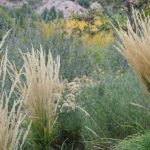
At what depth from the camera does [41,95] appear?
3.60 m

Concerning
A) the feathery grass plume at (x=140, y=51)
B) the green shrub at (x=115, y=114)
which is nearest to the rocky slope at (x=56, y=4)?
the green shrub at (x=115, y=114)

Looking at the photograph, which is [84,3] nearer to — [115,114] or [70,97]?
[70,97]

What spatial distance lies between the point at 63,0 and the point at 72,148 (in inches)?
523

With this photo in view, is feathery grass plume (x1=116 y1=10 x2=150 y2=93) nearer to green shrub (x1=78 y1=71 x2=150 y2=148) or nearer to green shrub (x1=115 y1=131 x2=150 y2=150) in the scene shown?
green shrub (x1=115 y1=131 x2=150 y2=150)

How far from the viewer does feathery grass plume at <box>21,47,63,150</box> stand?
11.5ft

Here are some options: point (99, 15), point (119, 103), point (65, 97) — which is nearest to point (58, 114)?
point (65, 97)

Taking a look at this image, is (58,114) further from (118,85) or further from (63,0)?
(63,0)

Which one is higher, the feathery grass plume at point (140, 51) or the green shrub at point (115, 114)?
the feathery grass plume at point (140, 51)

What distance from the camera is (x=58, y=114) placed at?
4.40m

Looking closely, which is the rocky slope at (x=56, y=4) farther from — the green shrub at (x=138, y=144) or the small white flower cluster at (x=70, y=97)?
the green shrub at (x=138, y=144)

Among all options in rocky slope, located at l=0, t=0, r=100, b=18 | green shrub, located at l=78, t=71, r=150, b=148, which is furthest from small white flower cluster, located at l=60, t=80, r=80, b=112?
rocky slope, located at l=0, t=0, r=100, b=18

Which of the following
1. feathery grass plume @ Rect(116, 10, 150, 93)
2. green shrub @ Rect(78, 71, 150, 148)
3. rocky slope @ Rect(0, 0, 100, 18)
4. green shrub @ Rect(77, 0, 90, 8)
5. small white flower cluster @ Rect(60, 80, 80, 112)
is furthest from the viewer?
green shrub @ Rect(77, 0, 90, 8)

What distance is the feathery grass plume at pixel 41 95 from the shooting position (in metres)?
3.52

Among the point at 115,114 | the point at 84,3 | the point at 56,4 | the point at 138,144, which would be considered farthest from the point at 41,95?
the point at 56,4
